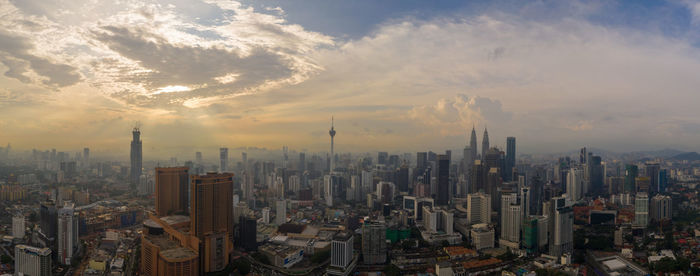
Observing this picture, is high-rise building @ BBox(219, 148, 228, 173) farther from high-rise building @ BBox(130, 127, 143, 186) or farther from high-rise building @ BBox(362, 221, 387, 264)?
high-rise building @ BBox(362, 221, 387, 264)

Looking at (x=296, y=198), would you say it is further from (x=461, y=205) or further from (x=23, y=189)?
(x=23, y=189)

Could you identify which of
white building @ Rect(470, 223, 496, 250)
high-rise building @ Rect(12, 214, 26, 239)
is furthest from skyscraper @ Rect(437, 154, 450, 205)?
high-rise building @ Rect(12, 214, 26, 239)

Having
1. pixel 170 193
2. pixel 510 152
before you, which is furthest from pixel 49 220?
pixel 510 152

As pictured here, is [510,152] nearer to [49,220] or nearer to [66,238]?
[66,238]

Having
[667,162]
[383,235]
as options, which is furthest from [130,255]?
[667,162]

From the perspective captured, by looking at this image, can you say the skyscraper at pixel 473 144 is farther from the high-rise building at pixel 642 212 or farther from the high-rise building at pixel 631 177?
the high-rise building at pixel 642 212
